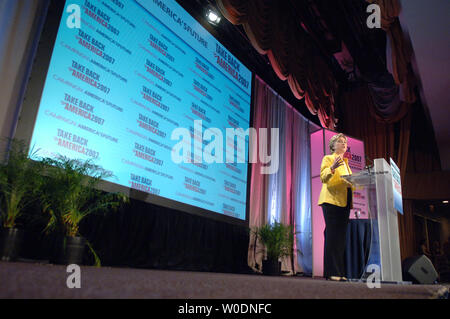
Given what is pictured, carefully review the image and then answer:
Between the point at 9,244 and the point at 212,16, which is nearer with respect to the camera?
the point at 9,244

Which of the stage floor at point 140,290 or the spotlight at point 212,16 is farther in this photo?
the spotlight at point 212,16

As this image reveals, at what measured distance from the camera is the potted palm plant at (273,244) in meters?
3.91

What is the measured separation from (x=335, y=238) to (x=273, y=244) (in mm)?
1461

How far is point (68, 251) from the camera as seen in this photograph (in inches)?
74.7

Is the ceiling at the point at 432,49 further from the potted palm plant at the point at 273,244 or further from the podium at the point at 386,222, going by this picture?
the potted palm plant at the point at 273,244

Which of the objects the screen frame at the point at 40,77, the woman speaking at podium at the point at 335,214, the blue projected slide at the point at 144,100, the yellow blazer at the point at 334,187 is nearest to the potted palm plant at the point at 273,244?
the blue projected slide at the point at 144,100

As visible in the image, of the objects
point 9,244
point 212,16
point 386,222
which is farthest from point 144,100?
point 386,222

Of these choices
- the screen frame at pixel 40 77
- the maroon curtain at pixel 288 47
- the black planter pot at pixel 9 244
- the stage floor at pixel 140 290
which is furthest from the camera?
the maroon curtain at pixel 288 47

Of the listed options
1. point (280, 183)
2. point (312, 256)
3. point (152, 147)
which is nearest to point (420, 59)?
point (280, 183)

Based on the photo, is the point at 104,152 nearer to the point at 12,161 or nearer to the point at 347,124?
the point at 12,161

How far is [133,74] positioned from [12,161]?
3.91 feet

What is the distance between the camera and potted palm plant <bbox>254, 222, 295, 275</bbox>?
391cm

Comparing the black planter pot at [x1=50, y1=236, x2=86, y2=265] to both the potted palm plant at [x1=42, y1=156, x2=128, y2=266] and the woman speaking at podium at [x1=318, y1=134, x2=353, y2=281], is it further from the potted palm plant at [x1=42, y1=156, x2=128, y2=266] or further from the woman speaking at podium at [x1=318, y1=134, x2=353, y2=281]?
the woman speaking at podium at [x1=318, y1=134, x2=353, y2=281]

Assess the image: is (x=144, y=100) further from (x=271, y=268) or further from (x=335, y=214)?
(x=271, y=268)
